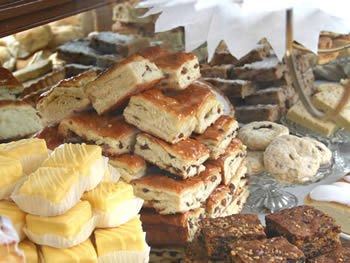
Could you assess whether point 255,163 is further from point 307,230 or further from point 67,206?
point 67,206

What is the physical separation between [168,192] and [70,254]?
1.51 feet

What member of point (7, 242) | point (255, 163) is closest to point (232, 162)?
point (255, 163)

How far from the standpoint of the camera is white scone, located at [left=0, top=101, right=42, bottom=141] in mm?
1088

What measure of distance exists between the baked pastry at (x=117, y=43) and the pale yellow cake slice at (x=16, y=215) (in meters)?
0.56

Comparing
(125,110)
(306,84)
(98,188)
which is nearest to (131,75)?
(125,110)

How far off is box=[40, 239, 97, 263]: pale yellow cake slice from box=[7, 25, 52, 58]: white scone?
600 mm

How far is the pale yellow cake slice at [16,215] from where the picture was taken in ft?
2.55

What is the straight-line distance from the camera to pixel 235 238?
119 cm

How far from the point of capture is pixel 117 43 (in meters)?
1.26

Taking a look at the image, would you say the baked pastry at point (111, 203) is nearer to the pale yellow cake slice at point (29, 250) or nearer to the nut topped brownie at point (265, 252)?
the pale yellow cake slice at point (29, 250)

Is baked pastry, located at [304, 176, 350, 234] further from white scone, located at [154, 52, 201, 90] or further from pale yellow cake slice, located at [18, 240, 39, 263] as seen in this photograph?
pale yellow cake slice, located at [18, 240, 39, 263]

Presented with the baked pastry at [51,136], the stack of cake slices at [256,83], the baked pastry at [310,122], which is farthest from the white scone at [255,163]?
the baked pastry at [51,136]

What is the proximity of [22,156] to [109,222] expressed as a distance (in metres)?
0.22

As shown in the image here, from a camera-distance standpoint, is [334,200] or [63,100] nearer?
[63,100]
